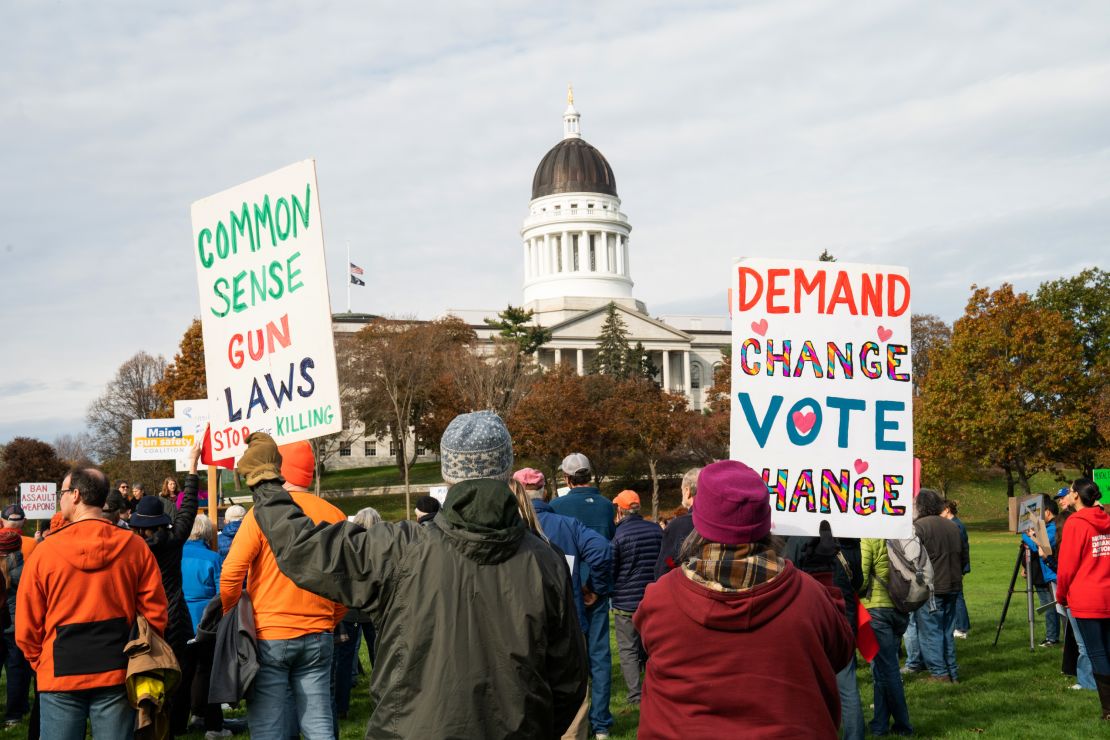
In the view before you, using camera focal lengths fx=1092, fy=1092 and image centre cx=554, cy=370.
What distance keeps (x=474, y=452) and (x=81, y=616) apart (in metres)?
2.97

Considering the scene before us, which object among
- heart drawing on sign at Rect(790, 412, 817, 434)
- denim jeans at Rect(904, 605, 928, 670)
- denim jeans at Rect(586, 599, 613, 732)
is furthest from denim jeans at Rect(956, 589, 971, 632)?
heart drawing on sign at Rect(790, 412, 817, 434)

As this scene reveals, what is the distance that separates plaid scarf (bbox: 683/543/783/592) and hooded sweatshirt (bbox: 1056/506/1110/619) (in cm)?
603

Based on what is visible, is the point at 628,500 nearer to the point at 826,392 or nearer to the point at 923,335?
the point at 826,392

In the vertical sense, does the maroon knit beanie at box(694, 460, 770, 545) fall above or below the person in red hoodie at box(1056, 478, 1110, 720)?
above

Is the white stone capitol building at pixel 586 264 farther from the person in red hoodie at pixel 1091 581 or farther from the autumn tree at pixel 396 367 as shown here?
the person in red hoodie at pixel 1091 581

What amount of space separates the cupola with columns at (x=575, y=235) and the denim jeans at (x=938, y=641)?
307 feet

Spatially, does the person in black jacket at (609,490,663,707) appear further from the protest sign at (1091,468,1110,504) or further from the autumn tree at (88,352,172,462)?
the autumn tree at (88,352,172,462)

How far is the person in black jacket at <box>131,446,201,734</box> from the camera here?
6908 mm

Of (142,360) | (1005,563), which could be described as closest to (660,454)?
(1005,563)

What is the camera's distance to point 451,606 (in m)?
3.27

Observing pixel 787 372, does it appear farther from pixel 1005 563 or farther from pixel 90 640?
pixel 1005 563

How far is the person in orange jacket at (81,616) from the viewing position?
539cm

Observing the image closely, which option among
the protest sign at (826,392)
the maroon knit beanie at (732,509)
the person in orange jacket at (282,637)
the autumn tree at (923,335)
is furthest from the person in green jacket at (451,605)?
the autumn tree at (923,335)

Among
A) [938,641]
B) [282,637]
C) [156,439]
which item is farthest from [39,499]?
[282,637]
